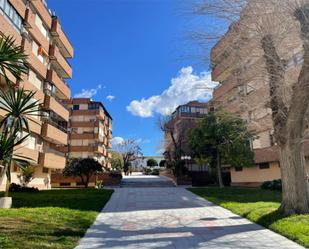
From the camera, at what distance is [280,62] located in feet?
31.3

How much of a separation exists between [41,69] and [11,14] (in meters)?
6.35

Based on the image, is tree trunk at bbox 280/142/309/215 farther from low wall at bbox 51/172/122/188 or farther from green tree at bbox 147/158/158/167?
green tree at bbox 147/158/158/167

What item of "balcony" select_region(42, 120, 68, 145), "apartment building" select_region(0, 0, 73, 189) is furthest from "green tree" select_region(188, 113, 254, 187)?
"apartment building" select_region(0, 0, 73, 189)

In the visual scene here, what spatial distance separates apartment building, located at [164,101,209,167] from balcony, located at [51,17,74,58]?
607 inches

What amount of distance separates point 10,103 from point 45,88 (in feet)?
55.1

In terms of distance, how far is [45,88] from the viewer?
2850 centimetres

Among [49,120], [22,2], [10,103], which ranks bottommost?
[10,103]

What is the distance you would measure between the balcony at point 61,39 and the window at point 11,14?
24.6 ft

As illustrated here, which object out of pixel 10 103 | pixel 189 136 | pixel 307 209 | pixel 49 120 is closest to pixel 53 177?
pixel 49 120

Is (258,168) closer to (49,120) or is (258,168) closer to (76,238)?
(49,120)

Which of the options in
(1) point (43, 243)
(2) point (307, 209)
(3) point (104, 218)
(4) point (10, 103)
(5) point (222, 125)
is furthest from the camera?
(5) point (222, 125)

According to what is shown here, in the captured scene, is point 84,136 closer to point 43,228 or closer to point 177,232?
point 43,228

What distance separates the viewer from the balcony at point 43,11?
25.6 metres

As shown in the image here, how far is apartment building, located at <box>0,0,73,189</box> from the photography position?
2181 cm
